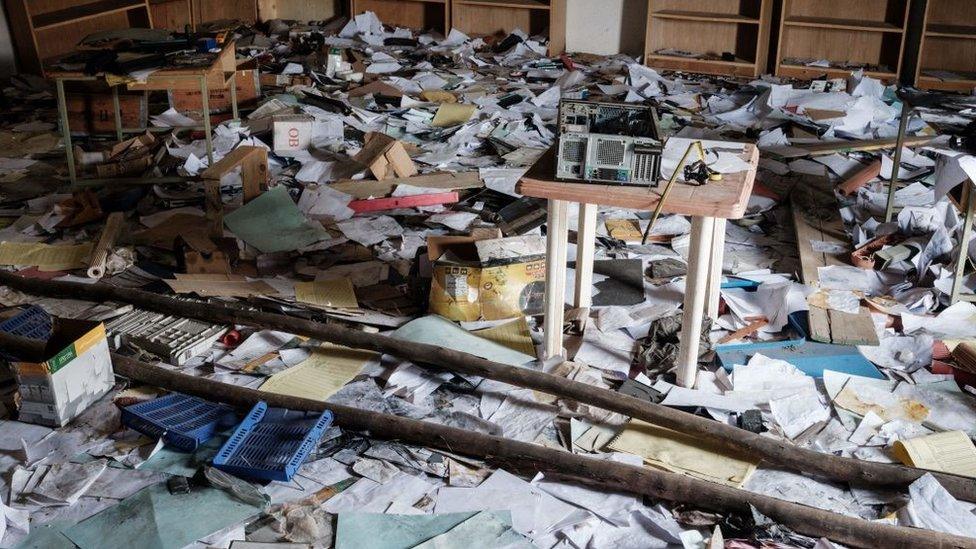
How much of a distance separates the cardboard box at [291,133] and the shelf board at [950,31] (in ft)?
15.2

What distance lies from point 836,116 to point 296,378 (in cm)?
424

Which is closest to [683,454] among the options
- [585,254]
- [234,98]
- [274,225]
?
[585,254]

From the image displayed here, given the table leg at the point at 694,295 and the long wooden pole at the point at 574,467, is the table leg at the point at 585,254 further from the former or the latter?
the long wooden pole at the point at 574,467

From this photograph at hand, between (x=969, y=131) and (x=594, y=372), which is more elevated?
(x=969, y=131)

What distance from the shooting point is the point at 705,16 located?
7191 mm

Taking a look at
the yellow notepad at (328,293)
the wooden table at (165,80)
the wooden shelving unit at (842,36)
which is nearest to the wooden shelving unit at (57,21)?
the wooden table at (165,80)

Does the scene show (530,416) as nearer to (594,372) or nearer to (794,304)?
(594,372)

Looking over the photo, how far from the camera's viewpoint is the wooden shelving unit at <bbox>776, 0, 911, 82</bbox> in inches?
272

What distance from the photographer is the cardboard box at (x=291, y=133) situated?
5094mm

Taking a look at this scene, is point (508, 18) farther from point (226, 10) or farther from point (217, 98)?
point (217, 98)

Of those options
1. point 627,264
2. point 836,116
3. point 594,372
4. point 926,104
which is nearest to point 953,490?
point 594,372

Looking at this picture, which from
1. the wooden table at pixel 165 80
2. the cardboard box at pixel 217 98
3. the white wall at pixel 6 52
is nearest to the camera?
the wooden table at pixel 165 80

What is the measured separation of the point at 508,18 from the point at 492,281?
5391 mm

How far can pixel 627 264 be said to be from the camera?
3680 mm
